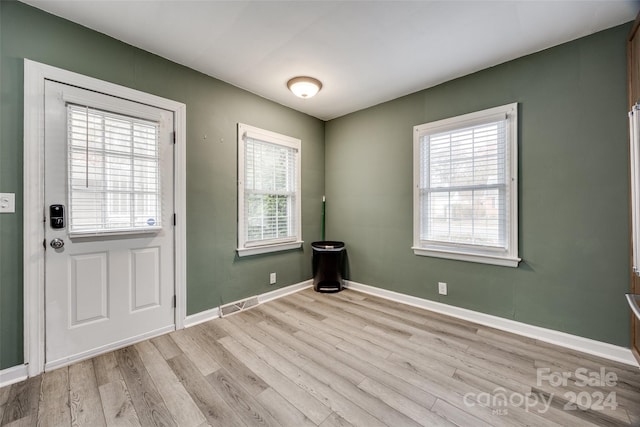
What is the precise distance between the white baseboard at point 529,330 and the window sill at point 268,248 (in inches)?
53.5

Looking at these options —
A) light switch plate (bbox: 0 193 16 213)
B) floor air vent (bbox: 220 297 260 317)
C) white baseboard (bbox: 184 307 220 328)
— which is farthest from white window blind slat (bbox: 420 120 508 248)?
light switch plate (bbox: 0 193 16 213)

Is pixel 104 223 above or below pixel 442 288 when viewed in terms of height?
above

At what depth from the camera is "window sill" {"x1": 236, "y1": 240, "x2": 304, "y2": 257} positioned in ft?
9.99

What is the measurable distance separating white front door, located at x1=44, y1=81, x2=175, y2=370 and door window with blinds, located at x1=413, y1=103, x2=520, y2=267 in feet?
9.10

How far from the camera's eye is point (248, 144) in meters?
3.11

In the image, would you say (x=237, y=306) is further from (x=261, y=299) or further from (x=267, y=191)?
(x=267, y=191)

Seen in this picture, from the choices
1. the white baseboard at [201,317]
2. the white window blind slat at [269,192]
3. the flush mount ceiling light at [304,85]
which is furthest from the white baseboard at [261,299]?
the flush mount ceiling light at [304,85]

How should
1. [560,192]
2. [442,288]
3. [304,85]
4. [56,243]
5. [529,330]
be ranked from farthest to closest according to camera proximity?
1. [442,288]
2. [304,85]
3. [529,330]
4. [560,192]
5. [56,243]

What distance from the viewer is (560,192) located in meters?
2.22

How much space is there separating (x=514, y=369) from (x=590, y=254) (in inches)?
45.5

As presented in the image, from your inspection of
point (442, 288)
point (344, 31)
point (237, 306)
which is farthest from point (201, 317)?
point (344, 31)

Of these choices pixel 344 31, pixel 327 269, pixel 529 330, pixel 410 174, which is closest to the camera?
pixel 344 31

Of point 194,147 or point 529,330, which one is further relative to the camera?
point 194,147

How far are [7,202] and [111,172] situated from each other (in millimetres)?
615
